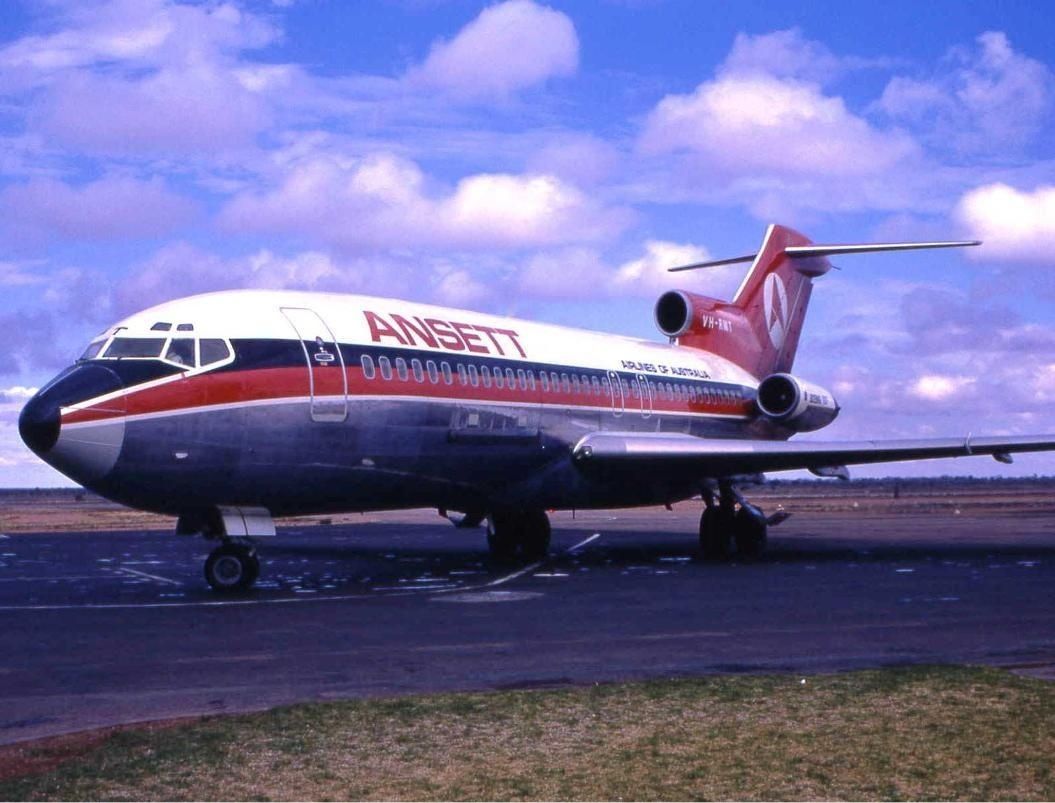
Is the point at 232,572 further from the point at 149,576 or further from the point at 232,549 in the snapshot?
the point at 149,576

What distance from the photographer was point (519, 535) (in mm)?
23234

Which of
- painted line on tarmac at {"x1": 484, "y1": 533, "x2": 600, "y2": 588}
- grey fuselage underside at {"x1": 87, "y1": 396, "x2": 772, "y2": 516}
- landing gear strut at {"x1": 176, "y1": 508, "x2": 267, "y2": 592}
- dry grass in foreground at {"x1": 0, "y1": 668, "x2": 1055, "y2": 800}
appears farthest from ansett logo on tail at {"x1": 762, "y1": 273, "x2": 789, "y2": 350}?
dry grass in foreground at {"x1": 0, "y1": 668, "x2": 1055, "y2": 800}

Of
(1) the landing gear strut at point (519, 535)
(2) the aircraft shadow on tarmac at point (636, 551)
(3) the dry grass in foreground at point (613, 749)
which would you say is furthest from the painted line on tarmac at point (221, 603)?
(3) the dry grass in foreground at point (613, 749)

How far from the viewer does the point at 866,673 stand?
9.04m

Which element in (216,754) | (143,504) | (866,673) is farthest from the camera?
(143,504)

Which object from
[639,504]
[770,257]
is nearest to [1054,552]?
[639,504]

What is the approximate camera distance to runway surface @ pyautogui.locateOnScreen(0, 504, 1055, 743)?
929cm

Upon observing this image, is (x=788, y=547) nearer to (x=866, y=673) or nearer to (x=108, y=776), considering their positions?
(x=866, y=673)

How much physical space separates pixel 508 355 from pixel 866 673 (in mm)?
12501

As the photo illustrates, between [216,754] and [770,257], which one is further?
[770,257]

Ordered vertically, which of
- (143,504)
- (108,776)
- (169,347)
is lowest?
(108,776)

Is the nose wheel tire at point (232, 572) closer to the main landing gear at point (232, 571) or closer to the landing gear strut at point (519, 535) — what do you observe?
the main landing gear at point (232, 571)

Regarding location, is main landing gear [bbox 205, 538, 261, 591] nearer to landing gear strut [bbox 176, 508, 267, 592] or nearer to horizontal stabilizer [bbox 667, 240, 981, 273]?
landing gear strut [bbox 176, 508, 267, 592]

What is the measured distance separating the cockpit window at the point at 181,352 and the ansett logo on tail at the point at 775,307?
1791 cm
